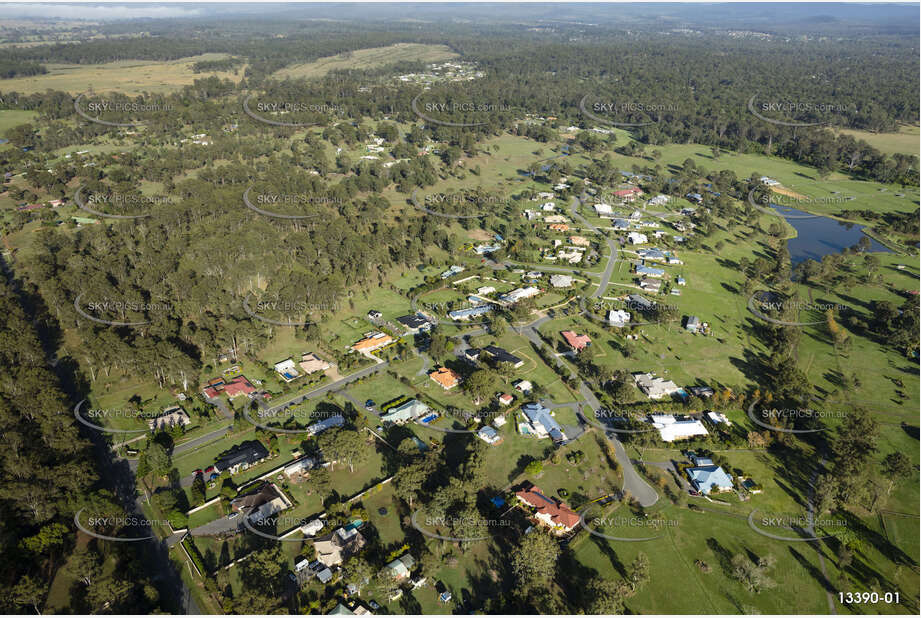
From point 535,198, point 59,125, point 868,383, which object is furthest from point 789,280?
point 59,125

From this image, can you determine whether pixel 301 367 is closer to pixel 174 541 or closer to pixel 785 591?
pixel 174 541

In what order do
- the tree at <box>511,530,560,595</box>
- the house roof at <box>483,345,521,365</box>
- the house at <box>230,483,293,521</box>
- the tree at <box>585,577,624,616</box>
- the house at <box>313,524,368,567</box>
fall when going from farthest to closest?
the house roof at <box>483,345,521,365</box> < the house at <box>230,483,293,521</box> < the house at <box>313,524,368,567</box> < the tree at <box>511,530,560,595</box> < the tree at <box>585,577,624,616</box>

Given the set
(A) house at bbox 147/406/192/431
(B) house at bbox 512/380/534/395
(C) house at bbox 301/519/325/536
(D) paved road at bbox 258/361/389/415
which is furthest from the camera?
(B) house at bbox 512/380/534/395

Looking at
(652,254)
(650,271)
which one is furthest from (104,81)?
(650,271)
